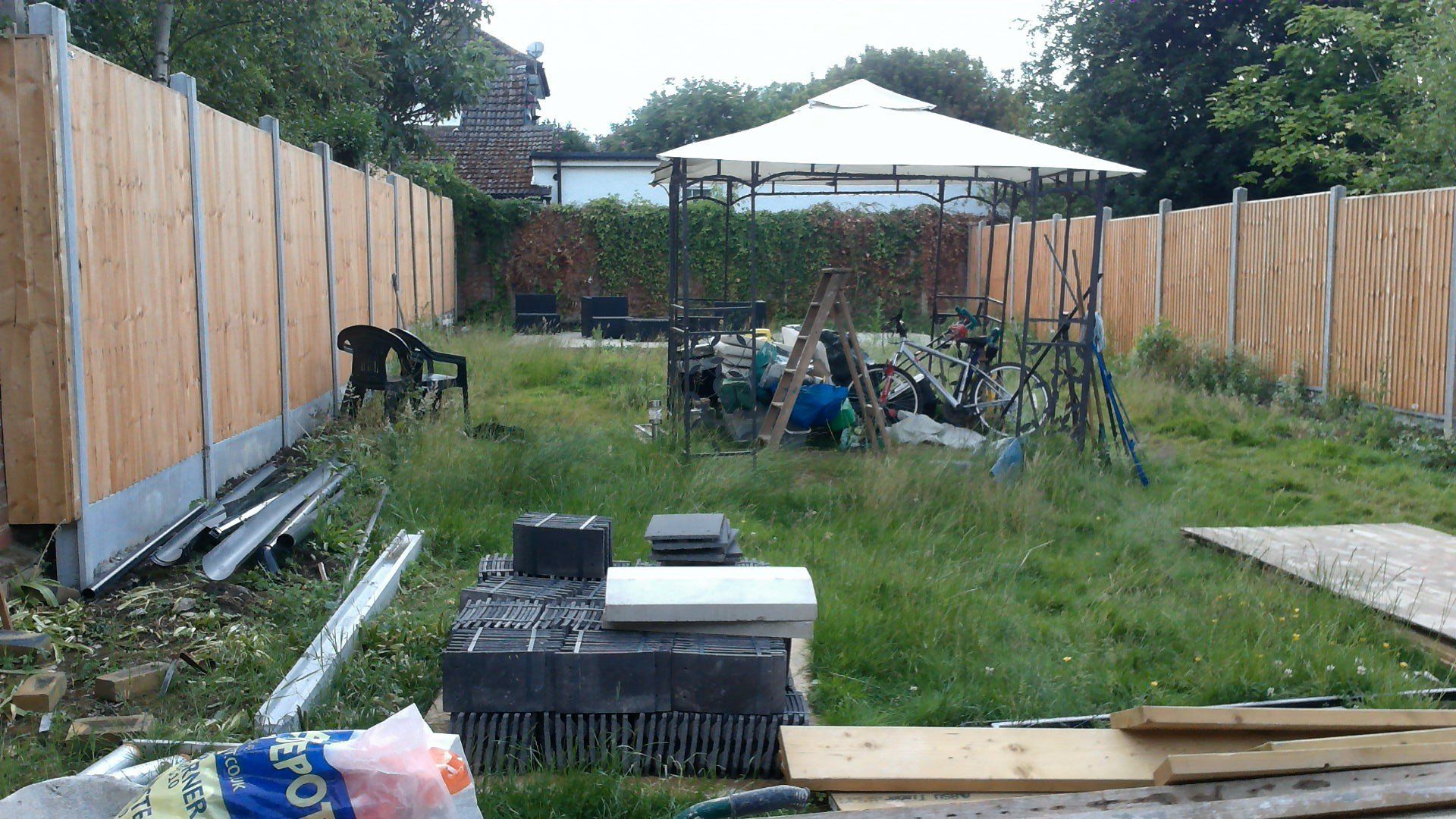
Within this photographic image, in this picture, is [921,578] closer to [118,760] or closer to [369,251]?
[118,760]

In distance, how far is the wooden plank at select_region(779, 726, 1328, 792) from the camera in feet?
11.3

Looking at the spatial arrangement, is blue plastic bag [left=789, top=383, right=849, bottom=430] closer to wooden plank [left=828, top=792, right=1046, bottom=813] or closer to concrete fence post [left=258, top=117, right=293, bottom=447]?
concrete fence post [left=258, top=117, right=293, bottom=447]

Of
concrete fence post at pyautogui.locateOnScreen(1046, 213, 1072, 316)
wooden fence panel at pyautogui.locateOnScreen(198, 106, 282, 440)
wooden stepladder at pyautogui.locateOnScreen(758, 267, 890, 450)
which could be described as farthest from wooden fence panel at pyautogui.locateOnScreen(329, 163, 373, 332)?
concrete fence post at pyautogui.locateOnScreen(1046, 213, 1072, 316)

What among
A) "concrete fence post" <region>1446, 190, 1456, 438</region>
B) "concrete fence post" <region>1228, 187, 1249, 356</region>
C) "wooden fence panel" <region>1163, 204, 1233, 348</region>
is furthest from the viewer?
"wooden fence panel" <region>1163, 204, 1233, 348</region>

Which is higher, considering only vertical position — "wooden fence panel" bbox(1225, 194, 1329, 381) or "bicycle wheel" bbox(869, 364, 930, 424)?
"wooden fence panel" bbox(1225, 194, 1329, 381)

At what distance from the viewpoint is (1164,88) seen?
1014 inches

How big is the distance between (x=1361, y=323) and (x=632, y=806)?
9490 mm

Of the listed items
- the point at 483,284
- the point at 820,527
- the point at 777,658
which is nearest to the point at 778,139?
the point at 820,527

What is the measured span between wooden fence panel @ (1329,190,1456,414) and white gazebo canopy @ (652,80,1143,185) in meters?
2.92

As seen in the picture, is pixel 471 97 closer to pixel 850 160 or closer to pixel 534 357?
pixel 534 357

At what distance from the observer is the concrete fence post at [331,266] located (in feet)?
31.6

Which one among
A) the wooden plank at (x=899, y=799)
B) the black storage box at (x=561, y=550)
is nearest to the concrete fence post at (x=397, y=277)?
the black storage box at (x=561, y=550)

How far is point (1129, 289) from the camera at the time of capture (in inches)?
616

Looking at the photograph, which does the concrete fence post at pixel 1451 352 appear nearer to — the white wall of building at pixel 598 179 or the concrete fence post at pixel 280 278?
the concrete fence post at pixel 280 278
